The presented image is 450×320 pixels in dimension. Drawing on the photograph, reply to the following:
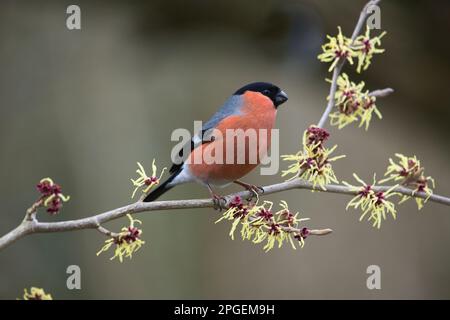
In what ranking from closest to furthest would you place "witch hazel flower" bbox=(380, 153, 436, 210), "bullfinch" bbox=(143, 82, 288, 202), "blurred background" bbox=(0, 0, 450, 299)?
"witch hazel flower" bbox=(380, 153, 436, 210) < "bullfinch" bbox=(143, 82, 288, 202) < "blurred background" bbox=(0, 0, 450, 299)

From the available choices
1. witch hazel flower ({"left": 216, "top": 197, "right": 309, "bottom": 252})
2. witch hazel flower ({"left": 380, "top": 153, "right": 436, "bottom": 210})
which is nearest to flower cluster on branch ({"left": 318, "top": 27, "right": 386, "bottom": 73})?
witch hazel flower ({"left": 380, "top": 153, "right": 436, "bottom": 210})

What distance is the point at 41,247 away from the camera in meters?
8.15

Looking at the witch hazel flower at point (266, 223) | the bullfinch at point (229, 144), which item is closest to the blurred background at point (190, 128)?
the bullfinch at point (229, 144)

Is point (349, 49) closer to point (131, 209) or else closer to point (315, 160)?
point (315, 160)

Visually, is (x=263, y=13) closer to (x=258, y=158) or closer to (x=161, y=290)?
(x=258, y=158)

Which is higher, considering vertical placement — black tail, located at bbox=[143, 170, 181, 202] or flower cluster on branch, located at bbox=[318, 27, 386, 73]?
flower cluster on branch, located at bbox=[318, 27, 386, 73]

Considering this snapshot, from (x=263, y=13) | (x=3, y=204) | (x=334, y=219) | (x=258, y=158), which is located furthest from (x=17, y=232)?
(x=3, y=204)

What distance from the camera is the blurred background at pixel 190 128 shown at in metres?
6.34

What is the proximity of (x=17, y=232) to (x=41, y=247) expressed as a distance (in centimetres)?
546

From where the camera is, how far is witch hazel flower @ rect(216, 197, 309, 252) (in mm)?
3262

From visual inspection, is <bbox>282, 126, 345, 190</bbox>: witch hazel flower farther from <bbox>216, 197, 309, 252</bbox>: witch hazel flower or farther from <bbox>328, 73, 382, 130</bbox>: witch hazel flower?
<bbox>328, 73, 382, 130</bbox>: witch hazel flower

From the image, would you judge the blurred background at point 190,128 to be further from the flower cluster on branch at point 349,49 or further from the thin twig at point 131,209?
the thin twig at point 131,209

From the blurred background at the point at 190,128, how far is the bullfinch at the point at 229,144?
4.90 ft

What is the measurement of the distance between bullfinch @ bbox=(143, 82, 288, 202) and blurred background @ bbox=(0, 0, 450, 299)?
4.90ft
